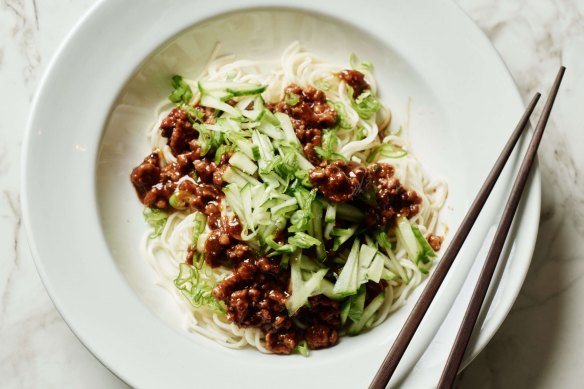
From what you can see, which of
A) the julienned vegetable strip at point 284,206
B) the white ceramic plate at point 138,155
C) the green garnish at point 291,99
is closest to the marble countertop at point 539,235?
the white ceramic plate at point 138,155

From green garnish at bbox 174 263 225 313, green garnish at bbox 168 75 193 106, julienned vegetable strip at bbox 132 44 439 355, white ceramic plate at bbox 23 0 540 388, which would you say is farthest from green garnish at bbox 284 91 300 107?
green garnish at bbox 174 263 225 313

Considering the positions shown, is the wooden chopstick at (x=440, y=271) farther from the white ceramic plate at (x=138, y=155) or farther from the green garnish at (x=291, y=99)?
the green garnish at (x=291, y=99)

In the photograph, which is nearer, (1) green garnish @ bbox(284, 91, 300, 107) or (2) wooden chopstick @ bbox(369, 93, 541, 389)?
(2) wooden chopstick @ bbox(369, 93, 541, 389)

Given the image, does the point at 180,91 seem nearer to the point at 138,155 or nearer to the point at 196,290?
the point at 138,155

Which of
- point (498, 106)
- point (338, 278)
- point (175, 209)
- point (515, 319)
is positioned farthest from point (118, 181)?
point (515, 319)

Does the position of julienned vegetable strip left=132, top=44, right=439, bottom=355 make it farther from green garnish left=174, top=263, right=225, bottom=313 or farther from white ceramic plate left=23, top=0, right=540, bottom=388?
white ceramic plate left=23, top=0, right=540, bottom=388

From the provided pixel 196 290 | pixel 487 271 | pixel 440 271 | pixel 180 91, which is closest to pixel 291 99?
pixel 180 91
